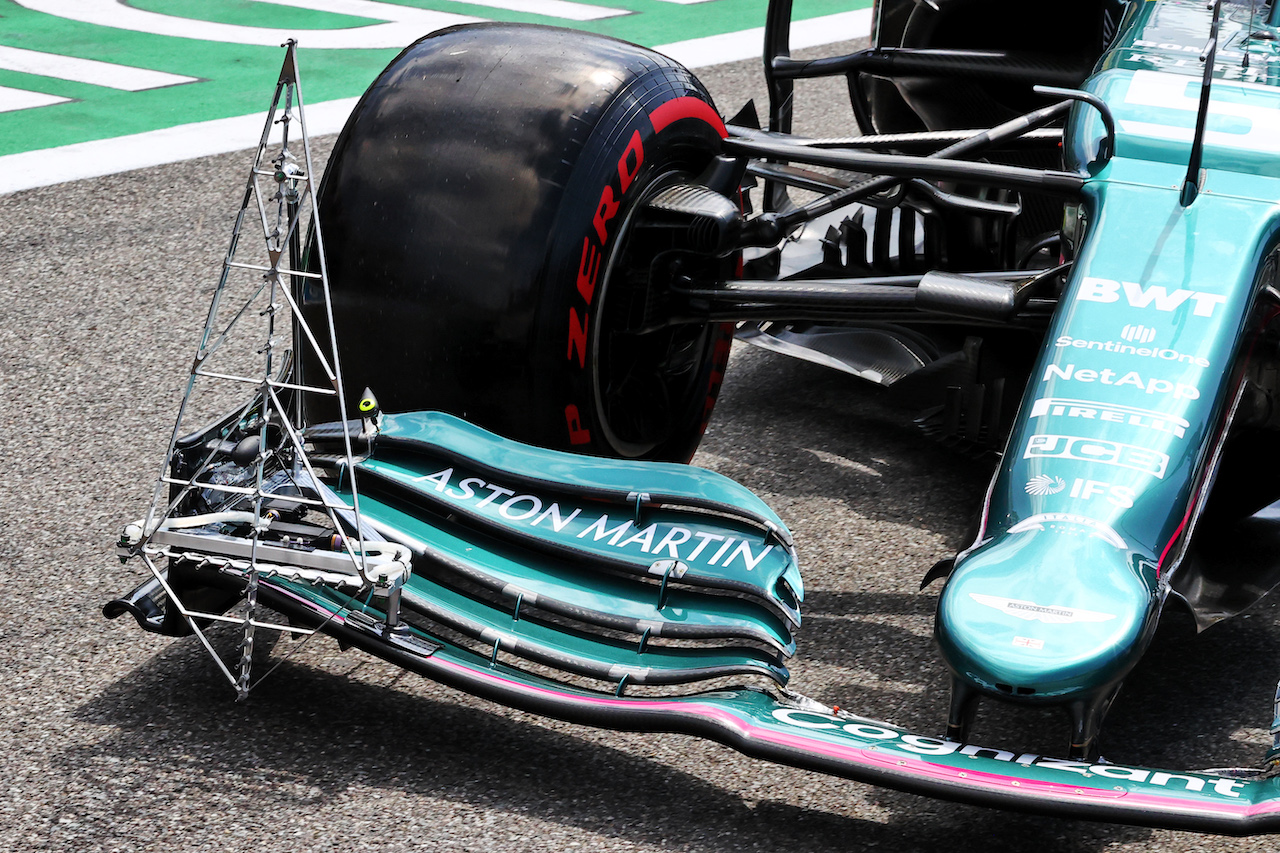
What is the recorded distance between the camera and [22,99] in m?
7.21

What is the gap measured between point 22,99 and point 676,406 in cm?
474

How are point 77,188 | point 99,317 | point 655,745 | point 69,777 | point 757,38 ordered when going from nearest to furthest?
1. point 69,777
2. point 655,745
3. point 99,317
4. point 77,188
5. point 757,38

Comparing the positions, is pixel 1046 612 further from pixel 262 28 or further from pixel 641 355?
pixel 262 28

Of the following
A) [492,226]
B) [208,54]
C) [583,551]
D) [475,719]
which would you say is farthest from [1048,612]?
[208,54]

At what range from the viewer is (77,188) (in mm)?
6070

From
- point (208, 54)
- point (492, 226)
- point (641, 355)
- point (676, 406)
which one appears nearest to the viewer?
point (492, 226)

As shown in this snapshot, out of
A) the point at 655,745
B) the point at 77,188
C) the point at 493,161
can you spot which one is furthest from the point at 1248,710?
the point at 77,188

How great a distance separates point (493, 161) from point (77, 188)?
138 inches

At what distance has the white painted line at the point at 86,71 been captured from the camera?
7614 millimetres

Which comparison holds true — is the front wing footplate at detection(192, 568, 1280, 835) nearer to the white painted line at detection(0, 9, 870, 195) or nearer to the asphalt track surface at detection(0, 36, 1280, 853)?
the asphalt track surface at detection(0, 36, 1280, 853)

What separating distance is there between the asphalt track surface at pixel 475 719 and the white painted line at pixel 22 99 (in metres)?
3.39

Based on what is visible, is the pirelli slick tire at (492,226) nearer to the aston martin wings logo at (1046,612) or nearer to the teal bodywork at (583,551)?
the teal bodywork at (583,551)

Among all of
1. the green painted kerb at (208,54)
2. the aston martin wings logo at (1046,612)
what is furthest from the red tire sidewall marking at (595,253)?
the green painted kerb at (208,54)

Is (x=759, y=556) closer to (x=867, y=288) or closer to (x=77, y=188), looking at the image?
(x=867, y=288)
